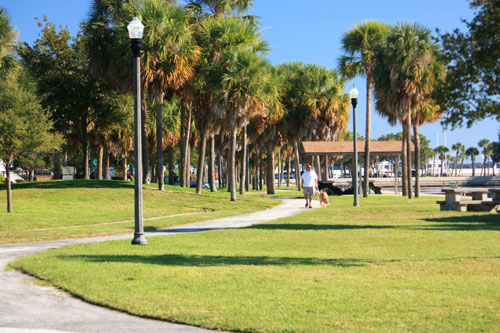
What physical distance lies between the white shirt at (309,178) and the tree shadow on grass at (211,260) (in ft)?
47.1

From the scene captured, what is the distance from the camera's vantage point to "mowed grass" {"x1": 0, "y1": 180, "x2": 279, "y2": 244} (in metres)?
18.0

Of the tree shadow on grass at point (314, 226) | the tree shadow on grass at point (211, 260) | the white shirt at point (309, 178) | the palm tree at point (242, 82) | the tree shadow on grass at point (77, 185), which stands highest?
the palm tree at point (242, 82)

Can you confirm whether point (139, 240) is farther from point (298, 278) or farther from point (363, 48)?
point (363, 48)

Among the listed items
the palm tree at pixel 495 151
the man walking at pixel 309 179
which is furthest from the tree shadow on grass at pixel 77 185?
the palm tree at pixel 495 151

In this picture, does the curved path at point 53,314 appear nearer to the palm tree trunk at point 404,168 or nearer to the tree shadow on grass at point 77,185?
the tree shadow on grass at point 77,185

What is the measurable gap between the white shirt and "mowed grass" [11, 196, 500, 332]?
9604 mm

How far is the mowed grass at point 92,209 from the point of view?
18047mm

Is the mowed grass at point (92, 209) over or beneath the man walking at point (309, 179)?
beneath

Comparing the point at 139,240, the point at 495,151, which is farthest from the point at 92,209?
the point at 495,151

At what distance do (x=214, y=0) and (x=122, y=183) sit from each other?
12.6 m

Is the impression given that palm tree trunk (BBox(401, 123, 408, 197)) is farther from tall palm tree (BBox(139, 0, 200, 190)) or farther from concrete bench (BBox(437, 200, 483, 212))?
tall palm tree (BBox(139, 0, 200, 190))

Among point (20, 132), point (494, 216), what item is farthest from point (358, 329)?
point (20, 132)

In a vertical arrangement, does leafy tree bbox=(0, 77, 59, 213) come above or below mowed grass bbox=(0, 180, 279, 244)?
above

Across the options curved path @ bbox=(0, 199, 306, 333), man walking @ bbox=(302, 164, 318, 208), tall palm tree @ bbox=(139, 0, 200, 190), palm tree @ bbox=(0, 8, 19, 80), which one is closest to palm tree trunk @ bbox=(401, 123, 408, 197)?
man walking @ bbox=(302, 164, 318, 208)
